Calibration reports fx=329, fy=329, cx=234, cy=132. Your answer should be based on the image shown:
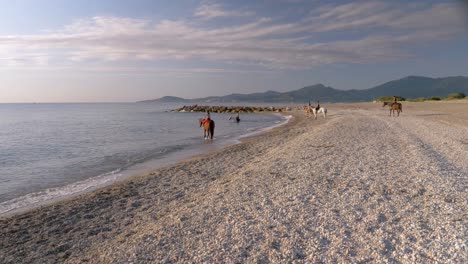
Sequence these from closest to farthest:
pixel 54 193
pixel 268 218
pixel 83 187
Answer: pixel 268 218 → pixel 54 193 → pixel 83 187

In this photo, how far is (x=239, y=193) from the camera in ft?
29.1

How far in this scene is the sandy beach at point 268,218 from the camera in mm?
5434

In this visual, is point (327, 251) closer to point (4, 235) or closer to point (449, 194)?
point (449, 194)

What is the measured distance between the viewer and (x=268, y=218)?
6824 millimetres

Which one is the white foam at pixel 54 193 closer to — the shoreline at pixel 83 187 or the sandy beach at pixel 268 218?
the shoreline at pixel 83 187

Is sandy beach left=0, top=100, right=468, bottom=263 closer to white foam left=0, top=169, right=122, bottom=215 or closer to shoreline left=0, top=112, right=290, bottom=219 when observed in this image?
shoreline left=0, top=112, right=290, bottom=219

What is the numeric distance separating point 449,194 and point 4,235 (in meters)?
10.4

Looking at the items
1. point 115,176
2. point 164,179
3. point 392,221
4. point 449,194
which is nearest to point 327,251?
point 392,221

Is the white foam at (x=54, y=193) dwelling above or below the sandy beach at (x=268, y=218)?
below

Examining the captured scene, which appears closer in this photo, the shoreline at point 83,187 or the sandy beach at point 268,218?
the sandy beach at point 268,218

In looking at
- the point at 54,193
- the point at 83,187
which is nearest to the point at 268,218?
the point at 83,187

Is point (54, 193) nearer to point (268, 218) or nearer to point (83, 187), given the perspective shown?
point (83, 187)

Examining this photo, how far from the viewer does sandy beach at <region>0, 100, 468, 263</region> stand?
543 centimetres

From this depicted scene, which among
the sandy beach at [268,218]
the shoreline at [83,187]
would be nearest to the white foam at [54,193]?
the shoreline at [83,187]
